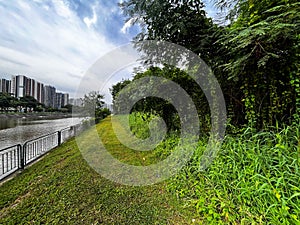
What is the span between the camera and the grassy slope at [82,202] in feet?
5.92

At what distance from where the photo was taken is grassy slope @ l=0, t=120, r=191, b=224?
1806 mm

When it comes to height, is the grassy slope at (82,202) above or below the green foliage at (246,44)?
below

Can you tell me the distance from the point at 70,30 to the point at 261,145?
19.4 ft

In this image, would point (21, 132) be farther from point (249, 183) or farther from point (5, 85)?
point (5, 85)

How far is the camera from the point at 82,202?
83.4 inches

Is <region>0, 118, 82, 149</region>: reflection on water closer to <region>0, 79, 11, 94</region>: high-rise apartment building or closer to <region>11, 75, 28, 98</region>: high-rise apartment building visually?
<region>11, 75, 28, 98</region>: high-rise apartment building

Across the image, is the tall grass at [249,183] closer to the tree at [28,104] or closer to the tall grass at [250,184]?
the tall grass at [250,184]

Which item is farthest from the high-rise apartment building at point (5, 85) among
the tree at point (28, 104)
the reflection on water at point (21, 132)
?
the reflection on water at point (21, 132)

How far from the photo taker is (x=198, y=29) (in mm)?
2750

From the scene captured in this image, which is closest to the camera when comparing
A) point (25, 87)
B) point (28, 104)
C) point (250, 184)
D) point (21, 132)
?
point (250, 184)

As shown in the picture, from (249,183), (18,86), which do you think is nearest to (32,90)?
(18,86)

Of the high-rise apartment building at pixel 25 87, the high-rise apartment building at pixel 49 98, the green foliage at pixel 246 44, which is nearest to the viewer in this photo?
the green foliage at pixel 246 44

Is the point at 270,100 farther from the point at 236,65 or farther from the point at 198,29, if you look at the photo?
the point at 198,29

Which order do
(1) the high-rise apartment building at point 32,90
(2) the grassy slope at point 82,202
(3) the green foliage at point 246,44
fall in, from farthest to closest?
(1) the high-rise apartment building at point 32,90 → (2) the grassy slope at point 82,202 → (3) the green foliage at point 246,44
